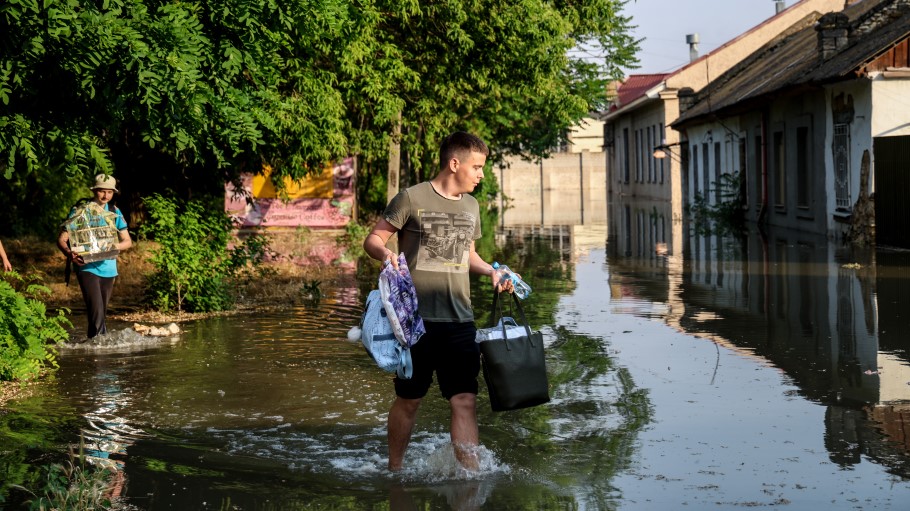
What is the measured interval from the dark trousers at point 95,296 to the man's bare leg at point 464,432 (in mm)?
5490

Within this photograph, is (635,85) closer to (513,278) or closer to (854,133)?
(854,133)

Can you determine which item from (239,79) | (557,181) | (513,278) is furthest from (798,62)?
(557,181)

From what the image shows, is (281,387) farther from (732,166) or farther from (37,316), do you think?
(732,166)

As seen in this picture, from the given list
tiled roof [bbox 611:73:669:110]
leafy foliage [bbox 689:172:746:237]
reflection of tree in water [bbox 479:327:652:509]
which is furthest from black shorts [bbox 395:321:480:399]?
tiled roof [bbox 611:73:669:110]

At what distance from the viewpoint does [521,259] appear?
21.2 metres

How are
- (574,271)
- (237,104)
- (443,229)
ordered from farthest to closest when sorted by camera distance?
(574,271) → (237,104) → (443,229)

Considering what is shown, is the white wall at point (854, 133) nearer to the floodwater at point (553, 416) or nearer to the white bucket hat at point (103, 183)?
the floodwater at point (553, 416)

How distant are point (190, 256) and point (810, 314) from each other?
6.20m

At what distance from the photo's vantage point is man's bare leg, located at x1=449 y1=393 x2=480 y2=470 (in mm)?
5836

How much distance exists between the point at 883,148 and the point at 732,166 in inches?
556

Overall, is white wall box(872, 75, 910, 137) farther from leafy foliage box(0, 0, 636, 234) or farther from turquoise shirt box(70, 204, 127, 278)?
turquoise shirt box(70, 204, 127, 278)

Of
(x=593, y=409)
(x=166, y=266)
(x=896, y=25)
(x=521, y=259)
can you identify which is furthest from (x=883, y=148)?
(x=593, y=409)

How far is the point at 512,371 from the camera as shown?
5.86 m

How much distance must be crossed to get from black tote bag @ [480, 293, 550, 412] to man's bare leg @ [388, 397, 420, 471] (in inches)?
15.1
